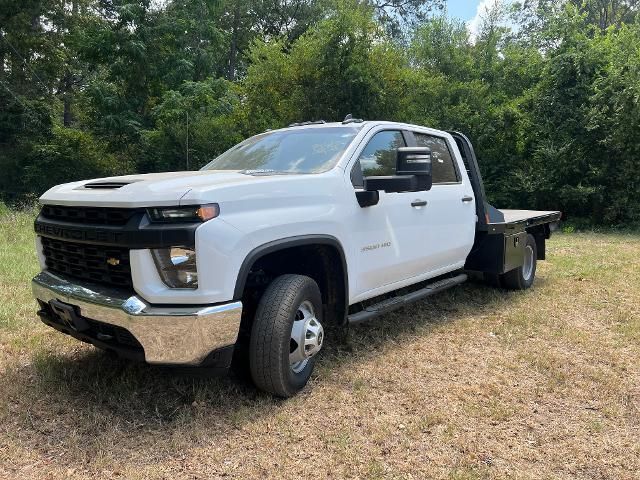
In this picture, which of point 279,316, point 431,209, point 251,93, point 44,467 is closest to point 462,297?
point 431,209

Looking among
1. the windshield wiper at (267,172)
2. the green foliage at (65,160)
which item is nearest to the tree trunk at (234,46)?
the green foliage at (65,160)

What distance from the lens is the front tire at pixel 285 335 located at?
3.22 m

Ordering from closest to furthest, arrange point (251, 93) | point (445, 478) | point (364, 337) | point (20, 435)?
point (445, 478), point (20, 435), point (364, 337), point (251, 93)

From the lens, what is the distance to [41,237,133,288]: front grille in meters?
3.01

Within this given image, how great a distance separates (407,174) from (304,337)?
53.7 inches

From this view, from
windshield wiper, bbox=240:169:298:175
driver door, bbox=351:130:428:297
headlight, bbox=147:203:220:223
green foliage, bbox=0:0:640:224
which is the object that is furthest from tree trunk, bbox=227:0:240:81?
headlight, bbox=147:203:220:223

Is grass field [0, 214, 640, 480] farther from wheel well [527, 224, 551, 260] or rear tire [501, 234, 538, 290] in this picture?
wheel well [527, 224, 551, 260]

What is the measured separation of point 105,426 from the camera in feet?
10.0

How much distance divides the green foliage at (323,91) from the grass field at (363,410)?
Answer: 9.32 m

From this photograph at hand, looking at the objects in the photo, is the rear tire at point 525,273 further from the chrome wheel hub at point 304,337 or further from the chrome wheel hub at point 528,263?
the chrome wheel hub at point 304,337

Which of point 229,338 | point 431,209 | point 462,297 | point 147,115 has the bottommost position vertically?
point 462,297

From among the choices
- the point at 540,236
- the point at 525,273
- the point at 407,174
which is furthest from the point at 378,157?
the point at 540,236

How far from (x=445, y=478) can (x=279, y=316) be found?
1269 mm

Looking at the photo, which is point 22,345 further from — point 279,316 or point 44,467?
point 279,316
